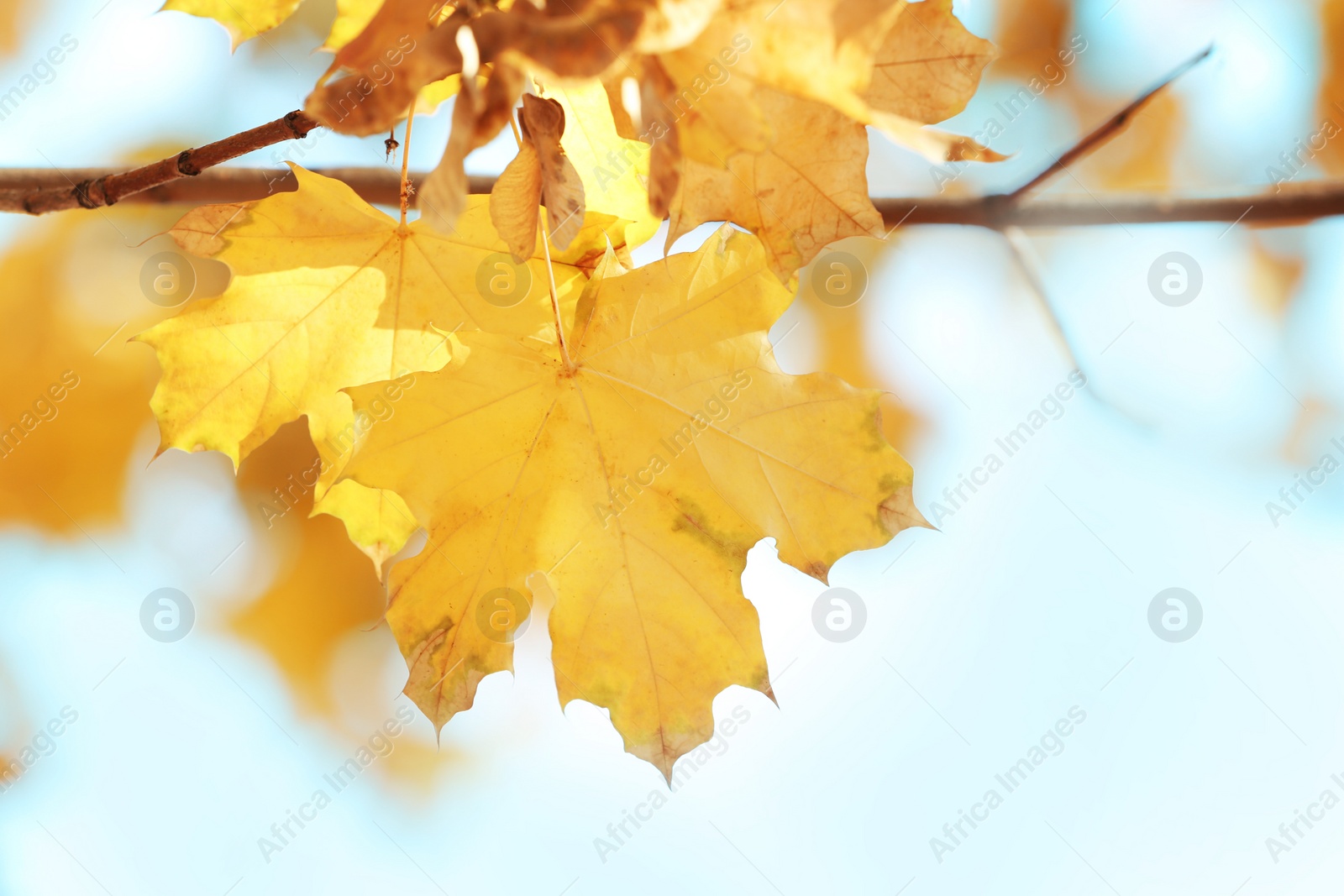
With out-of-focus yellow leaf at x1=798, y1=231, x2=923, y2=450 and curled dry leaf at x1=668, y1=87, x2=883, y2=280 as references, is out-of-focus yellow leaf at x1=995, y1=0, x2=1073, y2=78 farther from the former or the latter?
curled dry leaf at x1=668, y1=87, x2=883, y2=280

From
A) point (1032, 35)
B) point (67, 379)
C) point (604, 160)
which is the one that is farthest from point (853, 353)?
point (67, 379)

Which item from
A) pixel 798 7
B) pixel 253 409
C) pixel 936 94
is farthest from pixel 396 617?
pixel 936 94

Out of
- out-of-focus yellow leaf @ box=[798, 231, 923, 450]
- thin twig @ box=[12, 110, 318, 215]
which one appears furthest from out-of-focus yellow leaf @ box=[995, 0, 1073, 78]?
thin twig @ box=[12, 110, 318, 215]

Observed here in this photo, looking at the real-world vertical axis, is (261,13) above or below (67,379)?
above

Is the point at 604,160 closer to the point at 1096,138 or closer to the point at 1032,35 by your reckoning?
the point at 1096,138

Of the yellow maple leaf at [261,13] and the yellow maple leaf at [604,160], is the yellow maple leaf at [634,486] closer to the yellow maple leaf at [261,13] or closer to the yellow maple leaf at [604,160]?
the yellow maple leaf at [604,160]

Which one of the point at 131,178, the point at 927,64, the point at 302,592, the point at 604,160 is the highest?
the point at 927,64
